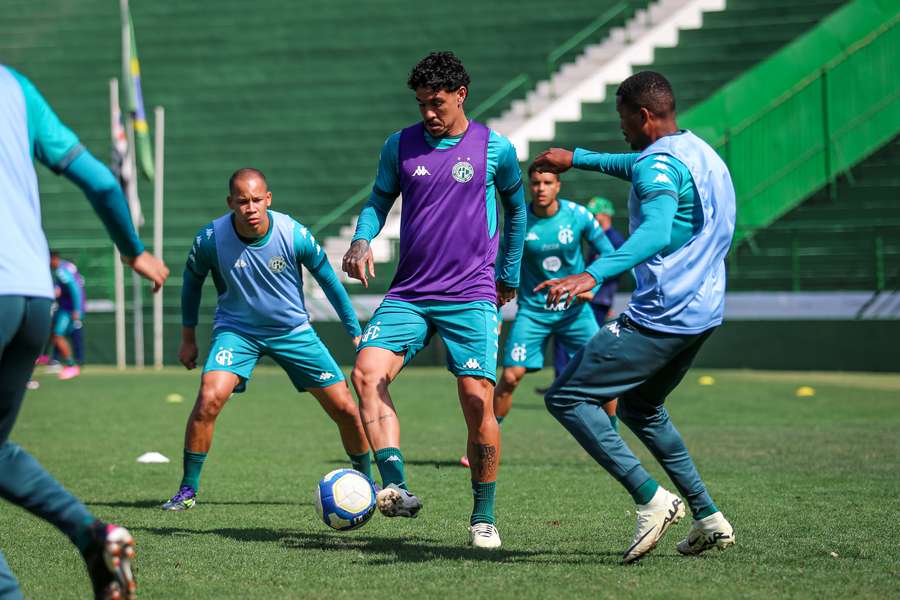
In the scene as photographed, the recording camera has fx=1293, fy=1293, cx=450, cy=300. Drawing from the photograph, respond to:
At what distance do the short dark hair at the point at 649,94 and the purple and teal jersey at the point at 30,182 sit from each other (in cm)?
248

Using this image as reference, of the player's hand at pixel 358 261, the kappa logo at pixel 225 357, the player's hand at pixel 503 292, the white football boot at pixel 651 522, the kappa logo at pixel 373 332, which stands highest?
the player's hand at pixel 358 261

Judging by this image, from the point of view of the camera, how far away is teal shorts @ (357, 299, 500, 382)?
6445 millimetres

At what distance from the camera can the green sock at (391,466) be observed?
245 inches

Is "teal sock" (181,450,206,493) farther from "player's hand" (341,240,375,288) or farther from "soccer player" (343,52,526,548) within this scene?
"player's hand" (341,240,375,288)

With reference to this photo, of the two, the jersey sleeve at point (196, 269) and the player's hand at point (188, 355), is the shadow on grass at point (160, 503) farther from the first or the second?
the jersey sleeve at point (196, 269)

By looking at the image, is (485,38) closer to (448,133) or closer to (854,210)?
(854,210)

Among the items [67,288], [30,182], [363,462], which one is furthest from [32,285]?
[67,288]

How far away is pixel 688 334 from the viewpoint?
5.77m

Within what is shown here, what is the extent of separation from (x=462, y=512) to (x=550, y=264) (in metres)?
3.52

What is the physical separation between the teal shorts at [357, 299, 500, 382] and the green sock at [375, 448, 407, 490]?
505 millimetres

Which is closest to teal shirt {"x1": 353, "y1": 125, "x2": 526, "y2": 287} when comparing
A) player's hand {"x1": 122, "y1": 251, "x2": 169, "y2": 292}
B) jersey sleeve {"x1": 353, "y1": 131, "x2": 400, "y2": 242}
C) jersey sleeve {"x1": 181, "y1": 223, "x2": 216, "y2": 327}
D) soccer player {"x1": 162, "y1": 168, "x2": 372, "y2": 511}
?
jersey sleeve {"x1": 353, "y1": 131, "x2": 400, "y2": 242}

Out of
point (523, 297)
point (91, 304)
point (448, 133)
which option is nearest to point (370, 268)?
point (448, 133)

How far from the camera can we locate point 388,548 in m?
6.35

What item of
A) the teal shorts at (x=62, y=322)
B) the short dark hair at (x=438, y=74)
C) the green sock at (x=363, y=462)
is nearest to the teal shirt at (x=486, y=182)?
the short dark hair at (x=438, y=74)
